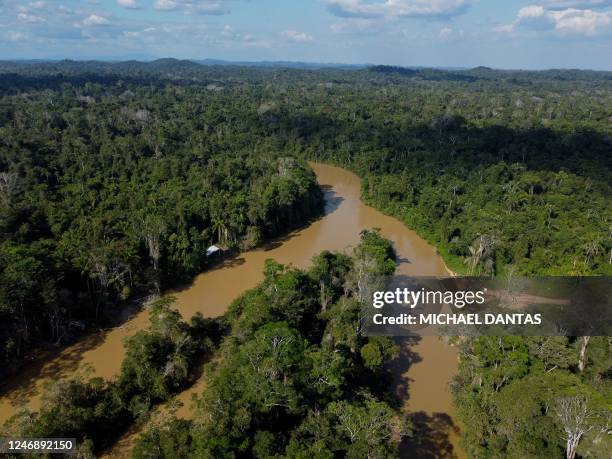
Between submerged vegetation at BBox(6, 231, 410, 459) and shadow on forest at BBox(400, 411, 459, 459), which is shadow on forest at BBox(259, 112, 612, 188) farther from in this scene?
shadow on forest at BBox(400, 411, 459, 459)

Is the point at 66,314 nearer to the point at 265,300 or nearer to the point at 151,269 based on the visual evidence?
the point at 151,269

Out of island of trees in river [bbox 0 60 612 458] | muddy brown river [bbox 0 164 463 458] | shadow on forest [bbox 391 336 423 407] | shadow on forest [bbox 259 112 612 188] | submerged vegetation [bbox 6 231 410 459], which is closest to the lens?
submerged vegetation [bbox 6 231 410 459]

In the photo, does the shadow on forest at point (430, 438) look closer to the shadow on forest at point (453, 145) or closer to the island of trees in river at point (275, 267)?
the island of trees in river at point (275, 267)

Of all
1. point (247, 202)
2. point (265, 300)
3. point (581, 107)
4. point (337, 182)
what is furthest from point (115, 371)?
point (581, 107)

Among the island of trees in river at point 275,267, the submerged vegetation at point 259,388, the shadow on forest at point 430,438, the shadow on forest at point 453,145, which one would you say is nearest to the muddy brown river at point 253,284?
the shadow on forest at point 430,438

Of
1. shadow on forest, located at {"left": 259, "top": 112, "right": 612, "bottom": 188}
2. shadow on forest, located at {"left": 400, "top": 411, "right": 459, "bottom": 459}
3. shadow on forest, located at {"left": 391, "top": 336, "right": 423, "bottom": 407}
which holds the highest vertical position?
shadow on forest, located at {"left": 259, "top": 112, "right": 612, "bottom": 188}

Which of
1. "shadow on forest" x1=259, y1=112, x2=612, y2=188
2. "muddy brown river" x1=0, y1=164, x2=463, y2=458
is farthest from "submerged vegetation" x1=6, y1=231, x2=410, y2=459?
"shadow on forest" x1=259, y1=112, x2=612, y2=188

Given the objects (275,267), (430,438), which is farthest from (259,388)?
(275,267)
